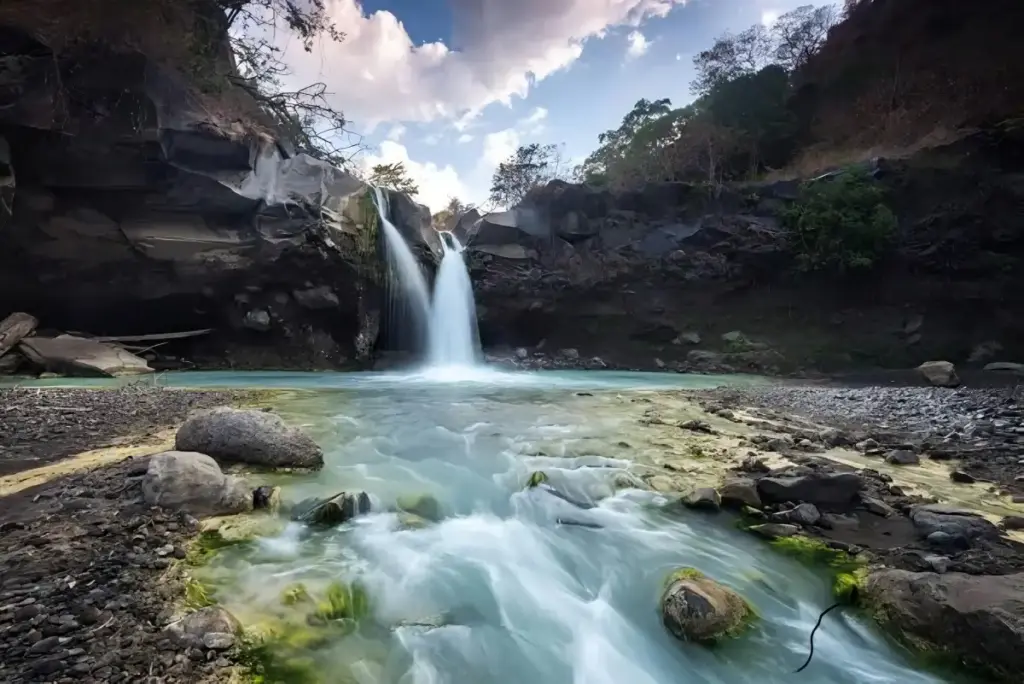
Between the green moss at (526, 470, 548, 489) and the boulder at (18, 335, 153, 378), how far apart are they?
43.7 feet

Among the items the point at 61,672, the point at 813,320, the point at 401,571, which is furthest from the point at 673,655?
the point at 813,320

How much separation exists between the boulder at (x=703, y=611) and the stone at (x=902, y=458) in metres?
3.60

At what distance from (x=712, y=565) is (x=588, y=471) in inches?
69.0

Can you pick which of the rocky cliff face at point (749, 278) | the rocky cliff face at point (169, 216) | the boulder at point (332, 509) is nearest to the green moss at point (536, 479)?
the boulder at point (332, 509)

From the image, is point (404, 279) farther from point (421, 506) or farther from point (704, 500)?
point (704, 500)

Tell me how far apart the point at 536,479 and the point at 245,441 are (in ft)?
8.97

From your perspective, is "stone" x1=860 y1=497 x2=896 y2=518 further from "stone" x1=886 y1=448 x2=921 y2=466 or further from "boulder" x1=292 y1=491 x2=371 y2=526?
"boulder" x1=292 y1=491 x2=371 y2=526

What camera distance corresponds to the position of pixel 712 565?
3449 mm

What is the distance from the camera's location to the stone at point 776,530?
3709 millimetres

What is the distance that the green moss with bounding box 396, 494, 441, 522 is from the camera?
4.21 m

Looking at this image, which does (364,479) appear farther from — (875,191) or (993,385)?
(875,191)

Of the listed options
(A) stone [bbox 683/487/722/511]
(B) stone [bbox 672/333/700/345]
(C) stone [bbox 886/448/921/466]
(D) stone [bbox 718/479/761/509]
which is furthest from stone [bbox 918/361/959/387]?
(A) stone [bbox 683/487/722/511]

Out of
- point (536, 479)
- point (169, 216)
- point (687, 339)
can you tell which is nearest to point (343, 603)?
point (536, 479)

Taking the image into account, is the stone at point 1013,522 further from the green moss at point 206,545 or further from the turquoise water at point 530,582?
the green moss at point 206,545
